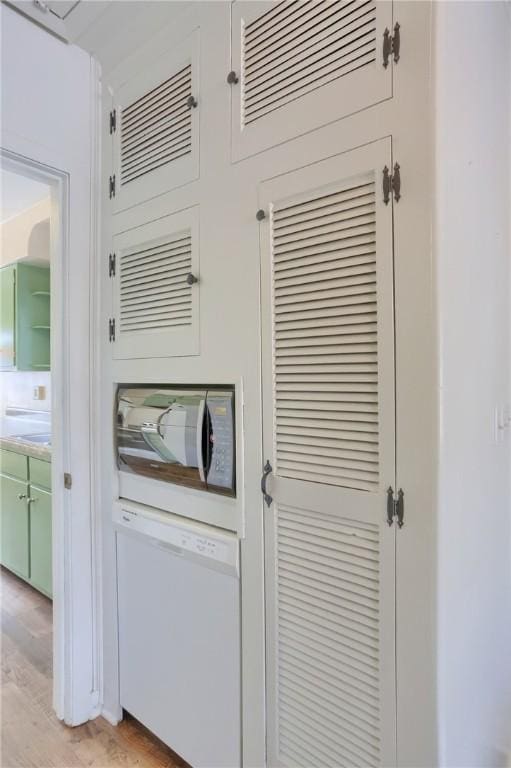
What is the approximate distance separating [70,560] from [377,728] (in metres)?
1.26

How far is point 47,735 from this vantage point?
1.68 meters

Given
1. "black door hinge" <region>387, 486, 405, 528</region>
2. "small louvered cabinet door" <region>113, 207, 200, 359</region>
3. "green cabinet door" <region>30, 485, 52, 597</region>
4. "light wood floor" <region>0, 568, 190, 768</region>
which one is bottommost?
"light wood floor" <region>0, 568, 190, 768</region>

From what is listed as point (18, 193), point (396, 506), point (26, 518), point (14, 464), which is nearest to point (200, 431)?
point (396, 506)

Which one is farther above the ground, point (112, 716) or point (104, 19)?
point (104, 19)

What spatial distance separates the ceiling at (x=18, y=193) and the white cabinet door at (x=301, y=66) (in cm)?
208

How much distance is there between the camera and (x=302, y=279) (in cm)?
114

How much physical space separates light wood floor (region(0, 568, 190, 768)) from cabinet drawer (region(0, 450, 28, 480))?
1.02 metres

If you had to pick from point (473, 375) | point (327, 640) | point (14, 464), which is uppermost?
point (473, 375)

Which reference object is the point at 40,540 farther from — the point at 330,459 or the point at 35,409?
the point at 330,459

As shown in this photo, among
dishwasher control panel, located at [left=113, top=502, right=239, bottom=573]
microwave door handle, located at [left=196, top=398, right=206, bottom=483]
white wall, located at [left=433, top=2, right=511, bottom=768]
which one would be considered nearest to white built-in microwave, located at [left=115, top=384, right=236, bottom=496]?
microwave door handle, located at [left=196, top=398, right=206, bottom=483]

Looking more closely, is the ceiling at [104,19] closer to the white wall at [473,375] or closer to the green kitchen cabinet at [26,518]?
the white wall at [473,375]

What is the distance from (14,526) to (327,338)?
273 centimetres

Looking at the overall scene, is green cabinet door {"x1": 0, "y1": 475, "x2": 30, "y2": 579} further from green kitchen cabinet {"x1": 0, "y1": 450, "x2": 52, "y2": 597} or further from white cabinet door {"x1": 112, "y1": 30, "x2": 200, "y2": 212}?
white cabinet door {"x1": 112, "y1": 30, "x2": 200, "y2": 212}

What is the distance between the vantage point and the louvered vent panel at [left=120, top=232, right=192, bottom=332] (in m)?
1.47
